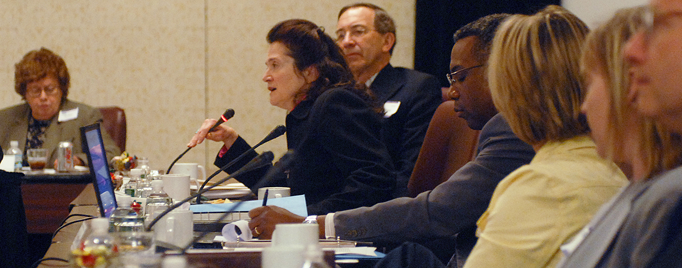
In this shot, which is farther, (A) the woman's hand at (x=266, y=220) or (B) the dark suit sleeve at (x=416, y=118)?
(B) the dark suit sleeve at (x=416, y=118)

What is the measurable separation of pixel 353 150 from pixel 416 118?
3.61ft

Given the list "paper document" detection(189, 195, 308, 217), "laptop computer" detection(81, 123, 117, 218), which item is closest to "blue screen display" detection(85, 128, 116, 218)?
"laptop computer" detection(81, 123, 117, 218)

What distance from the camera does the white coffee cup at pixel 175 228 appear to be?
4.11ft

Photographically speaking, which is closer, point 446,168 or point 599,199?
point 599,199

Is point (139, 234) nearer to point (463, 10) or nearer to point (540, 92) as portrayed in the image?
point (540, 92)

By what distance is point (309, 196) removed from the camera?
1994mm

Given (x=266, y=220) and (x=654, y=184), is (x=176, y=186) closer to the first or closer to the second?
(x=266, y=220)

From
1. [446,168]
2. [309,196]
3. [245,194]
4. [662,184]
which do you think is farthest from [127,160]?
[662,184]

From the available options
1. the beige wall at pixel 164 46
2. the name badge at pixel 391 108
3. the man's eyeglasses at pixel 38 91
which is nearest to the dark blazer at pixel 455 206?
the name badge at pixel 391 108

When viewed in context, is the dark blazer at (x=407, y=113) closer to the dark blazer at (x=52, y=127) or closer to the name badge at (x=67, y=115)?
the dark blazer at (x=52, y=127)

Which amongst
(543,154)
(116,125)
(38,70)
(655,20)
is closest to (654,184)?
(655,20)

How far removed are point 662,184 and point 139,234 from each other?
763mm

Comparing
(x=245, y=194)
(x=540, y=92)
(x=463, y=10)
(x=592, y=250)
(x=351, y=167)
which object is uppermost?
(x=463, y=10)

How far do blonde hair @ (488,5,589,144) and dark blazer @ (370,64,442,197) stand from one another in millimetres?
1671
